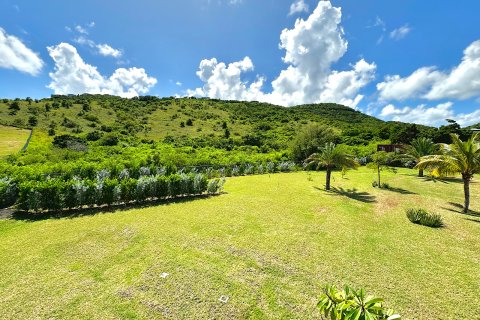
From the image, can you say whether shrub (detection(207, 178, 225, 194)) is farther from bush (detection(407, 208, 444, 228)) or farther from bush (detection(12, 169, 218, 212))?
bush (detection(407, 208, 444, 228))

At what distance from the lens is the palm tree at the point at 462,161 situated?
506 inches

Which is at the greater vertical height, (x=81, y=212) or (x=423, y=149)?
(x=423, y=149)

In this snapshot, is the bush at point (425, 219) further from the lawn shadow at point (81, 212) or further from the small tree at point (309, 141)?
the small tree at point (309, 141)

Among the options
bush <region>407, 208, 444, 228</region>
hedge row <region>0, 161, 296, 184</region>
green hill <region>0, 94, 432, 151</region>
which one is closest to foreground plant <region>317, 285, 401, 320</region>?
bush <region>407, 208, 444, 228</region>

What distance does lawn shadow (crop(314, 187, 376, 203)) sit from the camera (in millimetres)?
15820

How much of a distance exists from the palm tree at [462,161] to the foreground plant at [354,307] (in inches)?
566

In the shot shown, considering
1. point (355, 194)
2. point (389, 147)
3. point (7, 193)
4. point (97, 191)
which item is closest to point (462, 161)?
point (355, 194)

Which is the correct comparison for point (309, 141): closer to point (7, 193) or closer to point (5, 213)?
point (7, 193)

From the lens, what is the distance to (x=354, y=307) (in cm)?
282

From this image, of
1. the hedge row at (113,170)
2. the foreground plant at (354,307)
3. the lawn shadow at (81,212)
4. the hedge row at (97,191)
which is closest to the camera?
the foreground plant at (354,307)

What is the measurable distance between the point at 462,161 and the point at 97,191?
63.9ft

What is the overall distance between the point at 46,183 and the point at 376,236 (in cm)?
1550

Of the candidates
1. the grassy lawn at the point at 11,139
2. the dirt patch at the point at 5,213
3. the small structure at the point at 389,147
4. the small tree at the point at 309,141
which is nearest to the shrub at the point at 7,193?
the dirt patch at the point at 5,213

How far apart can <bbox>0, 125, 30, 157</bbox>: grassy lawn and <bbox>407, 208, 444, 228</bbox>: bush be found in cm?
4437
